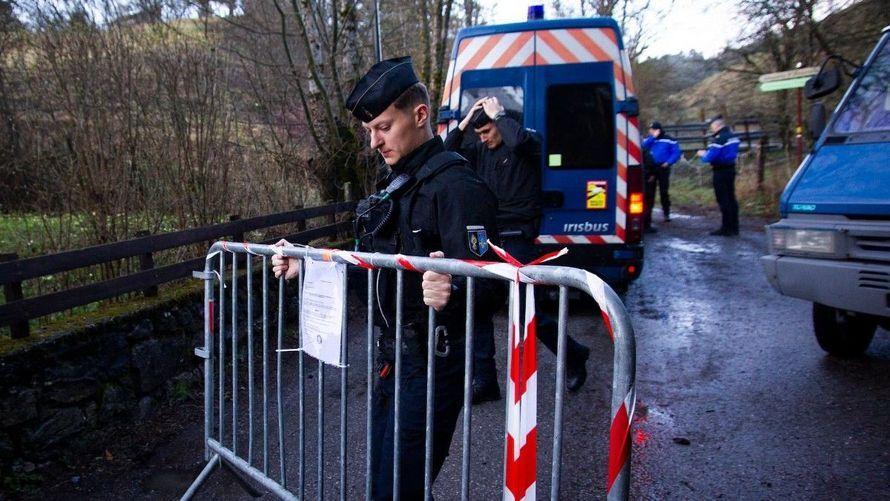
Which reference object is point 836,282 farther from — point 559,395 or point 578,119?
point 559,395

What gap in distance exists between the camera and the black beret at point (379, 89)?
7.28 ft

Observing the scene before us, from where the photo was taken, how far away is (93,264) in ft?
13.7

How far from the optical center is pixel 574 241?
635 cm

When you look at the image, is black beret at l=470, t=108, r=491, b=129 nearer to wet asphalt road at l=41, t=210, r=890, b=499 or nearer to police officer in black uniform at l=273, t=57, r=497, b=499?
wet asphalt road at l=41, t=210, r=890, b=499

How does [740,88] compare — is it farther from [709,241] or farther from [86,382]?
[86,382]

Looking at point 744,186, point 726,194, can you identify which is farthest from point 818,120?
point 744,186

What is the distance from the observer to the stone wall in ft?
11.4

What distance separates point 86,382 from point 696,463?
382 centimetres

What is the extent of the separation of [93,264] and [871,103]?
233 inches

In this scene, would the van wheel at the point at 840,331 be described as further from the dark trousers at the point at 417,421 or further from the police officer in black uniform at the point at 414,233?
the dark trousers at the point at 417,421

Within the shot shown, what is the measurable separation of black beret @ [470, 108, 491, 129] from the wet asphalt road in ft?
6.76

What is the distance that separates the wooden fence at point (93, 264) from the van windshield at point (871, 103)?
5238mm

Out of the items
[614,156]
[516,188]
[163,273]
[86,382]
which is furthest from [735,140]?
[86,382]

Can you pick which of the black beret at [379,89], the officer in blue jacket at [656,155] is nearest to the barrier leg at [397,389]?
the black beret at [379,89]
